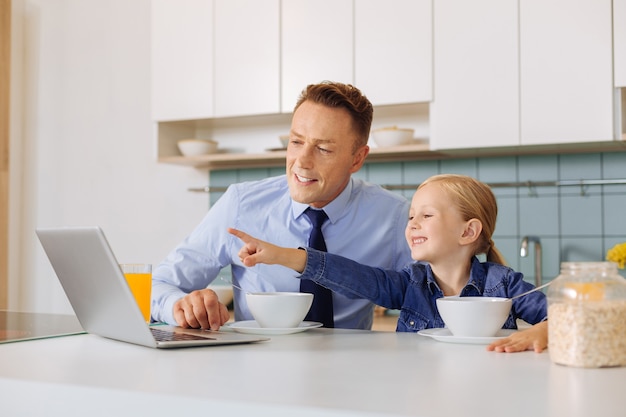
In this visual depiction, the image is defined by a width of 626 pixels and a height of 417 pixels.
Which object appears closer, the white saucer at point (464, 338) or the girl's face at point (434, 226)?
the white saucer at point (464, 338)

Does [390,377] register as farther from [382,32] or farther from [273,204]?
[382,32]

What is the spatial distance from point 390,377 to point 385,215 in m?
1.18

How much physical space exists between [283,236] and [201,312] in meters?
0.64

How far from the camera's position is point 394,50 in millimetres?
3164

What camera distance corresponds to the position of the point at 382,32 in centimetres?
319

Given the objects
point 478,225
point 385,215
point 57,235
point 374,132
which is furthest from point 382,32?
point 57,235

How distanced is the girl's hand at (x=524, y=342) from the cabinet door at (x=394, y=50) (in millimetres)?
1976

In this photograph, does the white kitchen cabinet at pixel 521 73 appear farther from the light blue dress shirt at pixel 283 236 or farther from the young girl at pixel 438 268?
the young girl at pixel 438 268

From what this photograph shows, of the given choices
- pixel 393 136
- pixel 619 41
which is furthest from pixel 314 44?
pixel 619 41

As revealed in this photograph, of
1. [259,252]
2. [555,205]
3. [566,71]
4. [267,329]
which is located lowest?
[267,329]

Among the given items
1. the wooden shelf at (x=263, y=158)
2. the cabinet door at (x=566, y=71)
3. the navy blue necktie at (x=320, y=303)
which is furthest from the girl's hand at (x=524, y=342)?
the wooden shelf at (x=263, y=158)

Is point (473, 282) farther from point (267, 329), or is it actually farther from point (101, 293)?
point (101, 293)

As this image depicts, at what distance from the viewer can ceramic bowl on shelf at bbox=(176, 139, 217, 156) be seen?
3635 mm

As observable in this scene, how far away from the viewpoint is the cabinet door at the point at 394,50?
312 cm
